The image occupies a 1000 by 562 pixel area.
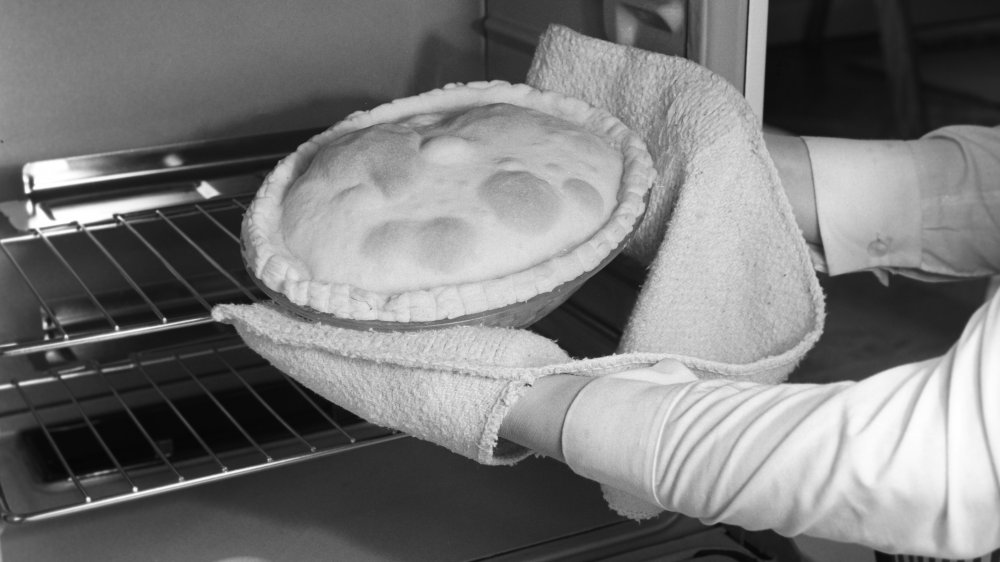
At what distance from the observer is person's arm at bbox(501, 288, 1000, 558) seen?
0.61 meters

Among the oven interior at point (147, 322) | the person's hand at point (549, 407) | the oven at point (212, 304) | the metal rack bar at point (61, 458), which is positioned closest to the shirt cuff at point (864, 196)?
the oven at point (212, 304)

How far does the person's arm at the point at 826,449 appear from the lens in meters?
0.61

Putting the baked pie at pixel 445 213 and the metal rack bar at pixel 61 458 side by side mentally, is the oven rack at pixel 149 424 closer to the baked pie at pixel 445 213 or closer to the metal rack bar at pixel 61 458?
the metal rack bar at pixel 61 458

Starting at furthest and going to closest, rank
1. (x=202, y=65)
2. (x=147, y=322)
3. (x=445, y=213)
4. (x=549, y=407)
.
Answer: (x=202, y=65), (x=147, y=322), (x=445, y=213), (x=549, y=407)

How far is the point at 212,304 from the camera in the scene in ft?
4.09

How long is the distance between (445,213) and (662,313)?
20 centimetres

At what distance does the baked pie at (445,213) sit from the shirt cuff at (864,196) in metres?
0.20

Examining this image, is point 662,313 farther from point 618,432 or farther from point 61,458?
point 61,458

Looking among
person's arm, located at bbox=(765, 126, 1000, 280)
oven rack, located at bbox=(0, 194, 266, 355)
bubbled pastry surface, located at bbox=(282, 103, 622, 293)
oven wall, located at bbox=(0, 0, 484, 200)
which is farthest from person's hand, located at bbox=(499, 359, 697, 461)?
oven wall, located at bbox=(0, 0, 484, 200)

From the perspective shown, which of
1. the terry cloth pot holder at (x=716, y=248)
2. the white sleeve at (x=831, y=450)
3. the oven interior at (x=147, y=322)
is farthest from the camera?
the oven interior at (x=147, y=322)

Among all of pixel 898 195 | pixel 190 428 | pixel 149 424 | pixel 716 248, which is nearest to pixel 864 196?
pixel 898 195

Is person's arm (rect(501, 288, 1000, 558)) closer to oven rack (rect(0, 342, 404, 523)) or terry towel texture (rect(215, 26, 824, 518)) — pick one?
terry towel texture (rect(215, 26, 824, 518))

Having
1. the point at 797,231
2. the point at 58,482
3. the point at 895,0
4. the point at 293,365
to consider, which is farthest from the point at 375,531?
the point at 895,0

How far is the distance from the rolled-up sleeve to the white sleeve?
39cm
